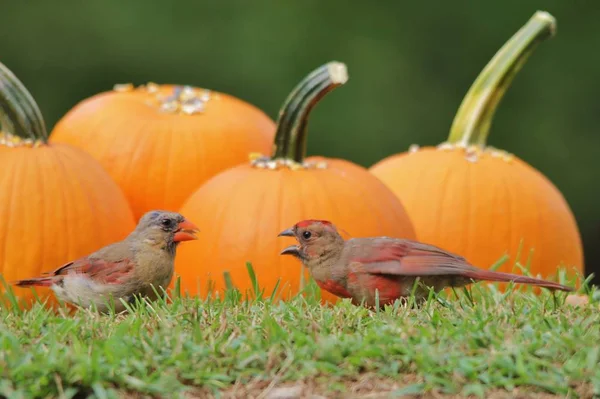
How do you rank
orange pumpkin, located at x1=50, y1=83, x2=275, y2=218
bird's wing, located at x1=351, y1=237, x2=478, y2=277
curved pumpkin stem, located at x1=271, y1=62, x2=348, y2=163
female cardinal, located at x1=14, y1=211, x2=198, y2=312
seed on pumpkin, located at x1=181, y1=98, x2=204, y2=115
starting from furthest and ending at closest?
seed on pumpkin, located at x1=181, y1=98, x2=204, y2=115, orange pumpkin, located at x1=50, y1=83, x2=275, y2=218, curved pumpkin stem, located at x1=271, y1=62, x2=348, y2=163, female cardinal, located at x1=14, y1=211, x2=198, y2=312, bird's wing, located at x1=351, y1=237, x2=478, y2=277

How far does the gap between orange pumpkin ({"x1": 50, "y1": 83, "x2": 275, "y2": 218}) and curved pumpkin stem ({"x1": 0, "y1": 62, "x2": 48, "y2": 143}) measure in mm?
482

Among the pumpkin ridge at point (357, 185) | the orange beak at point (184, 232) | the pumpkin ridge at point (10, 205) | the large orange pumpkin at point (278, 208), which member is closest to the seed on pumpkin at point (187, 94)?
the large orange pumpkin at point (278, 208)

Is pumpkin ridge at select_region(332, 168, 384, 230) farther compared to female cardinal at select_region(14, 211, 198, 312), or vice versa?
pumpkin ridge at select_region(332, 168, 384, 230)

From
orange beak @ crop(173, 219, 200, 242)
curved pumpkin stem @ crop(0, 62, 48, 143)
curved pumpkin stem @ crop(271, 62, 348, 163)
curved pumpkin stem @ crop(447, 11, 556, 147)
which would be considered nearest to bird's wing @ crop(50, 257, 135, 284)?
orange beak @ crop(173, 219, 200, 242)

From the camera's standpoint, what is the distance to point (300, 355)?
3.02 m

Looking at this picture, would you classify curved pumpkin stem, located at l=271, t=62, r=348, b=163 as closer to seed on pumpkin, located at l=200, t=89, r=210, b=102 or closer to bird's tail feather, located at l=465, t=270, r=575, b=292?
seed on pumpkin, located at l=200, t=89, r=210, b=102

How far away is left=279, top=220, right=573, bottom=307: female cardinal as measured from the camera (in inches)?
145

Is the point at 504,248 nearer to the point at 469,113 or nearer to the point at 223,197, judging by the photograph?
the point at 469,113

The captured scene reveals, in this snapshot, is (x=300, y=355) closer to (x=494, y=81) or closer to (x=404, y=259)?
(x=404, y=259)

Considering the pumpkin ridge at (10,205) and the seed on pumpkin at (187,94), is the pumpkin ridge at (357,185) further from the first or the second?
the pumpkin ridge at (10,205)

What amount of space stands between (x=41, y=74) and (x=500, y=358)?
634 centimetres

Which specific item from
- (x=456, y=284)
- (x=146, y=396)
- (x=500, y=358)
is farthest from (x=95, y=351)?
(x=456, y=284)

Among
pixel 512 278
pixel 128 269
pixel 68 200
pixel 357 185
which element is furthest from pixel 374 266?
pixel 68 200

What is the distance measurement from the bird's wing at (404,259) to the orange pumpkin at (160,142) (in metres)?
1.73
